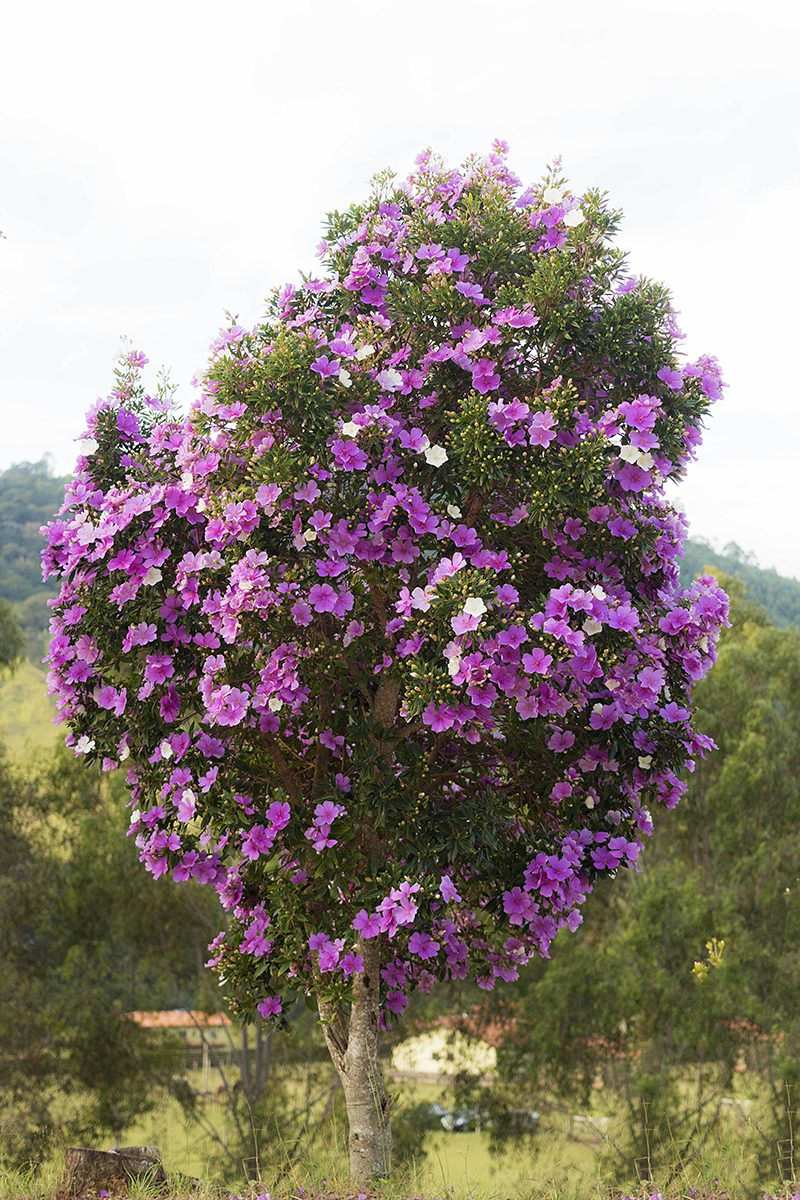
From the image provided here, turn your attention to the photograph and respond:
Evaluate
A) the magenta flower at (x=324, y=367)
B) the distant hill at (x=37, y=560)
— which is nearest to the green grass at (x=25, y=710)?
the distant hill at (x=37, y=560)

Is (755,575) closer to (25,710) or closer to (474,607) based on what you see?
(25,710)

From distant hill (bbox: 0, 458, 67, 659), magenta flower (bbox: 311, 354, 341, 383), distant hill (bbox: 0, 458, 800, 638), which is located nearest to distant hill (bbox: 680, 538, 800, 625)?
distant hill (bbox: 0, 458, 800, 638)

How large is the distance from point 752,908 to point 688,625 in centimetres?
1132

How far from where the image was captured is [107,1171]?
19.1 feet

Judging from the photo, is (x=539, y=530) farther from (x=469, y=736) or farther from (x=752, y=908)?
(x=752, y=908)

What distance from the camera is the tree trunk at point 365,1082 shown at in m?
5.37

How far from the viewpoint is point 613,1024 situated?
15.2 m

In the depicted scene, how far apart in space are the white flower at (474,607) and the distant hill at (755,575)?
34.4 meters

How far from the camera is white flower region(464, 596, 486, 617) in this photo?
4.28 meters

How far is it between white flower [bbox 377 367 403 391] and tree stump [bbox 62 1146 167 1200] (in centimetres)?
405

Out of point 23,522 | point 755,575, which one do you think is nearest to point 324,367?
point 23,522

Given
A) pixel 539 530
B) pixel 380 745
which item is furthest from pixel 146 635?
pixel 539 530

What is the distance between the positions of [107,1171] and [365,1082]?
154 cm

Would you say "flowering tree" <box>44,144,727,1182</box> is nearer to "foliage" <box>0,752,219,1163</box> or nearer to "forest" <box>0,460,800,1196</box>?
"forest" <box>0,460,800,1196</box>
